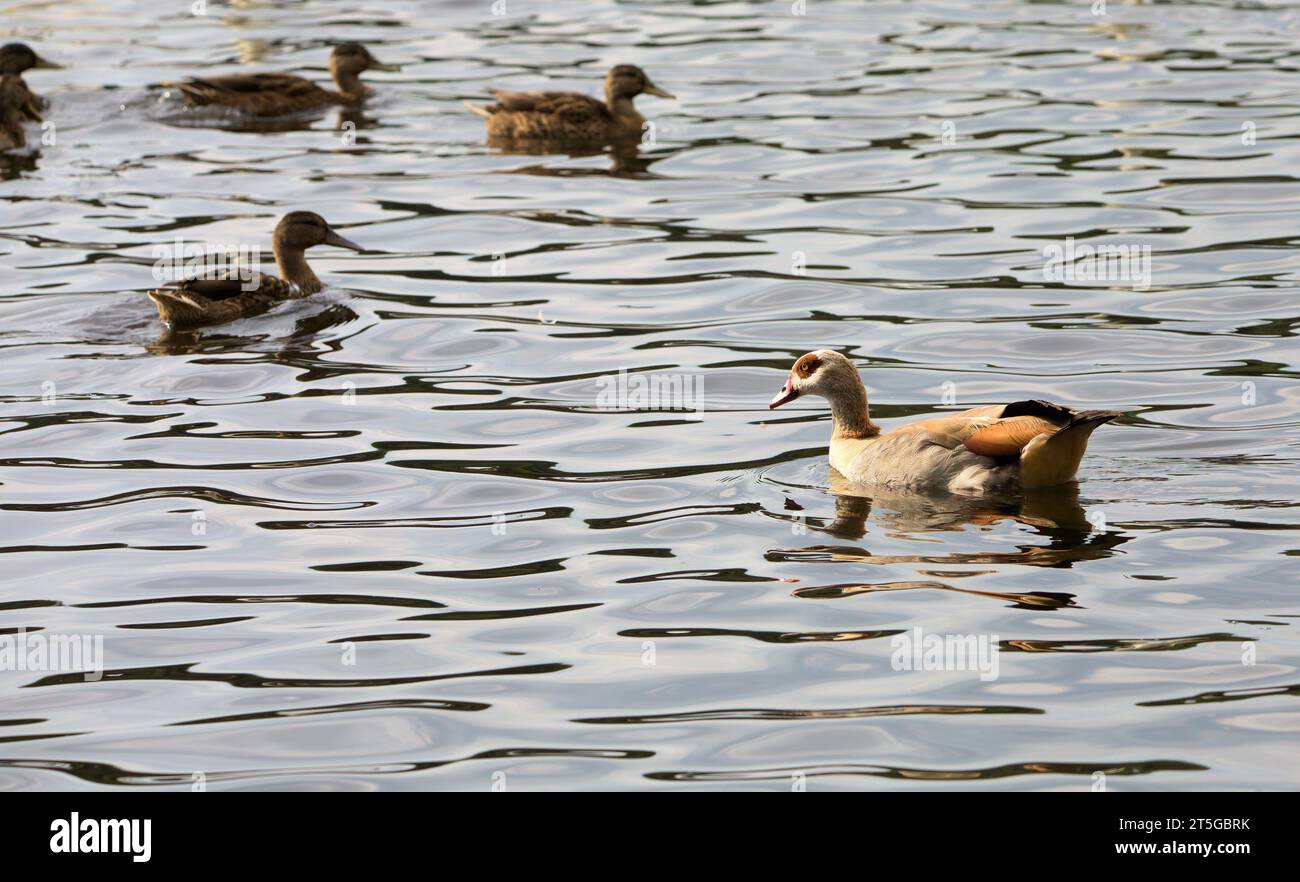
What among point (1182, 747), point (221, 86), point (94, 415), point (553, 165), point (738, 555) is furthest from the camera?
point (221, 86)

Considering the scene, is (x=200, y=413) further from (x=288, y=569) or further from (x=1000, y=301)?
(x=1000, y=301)

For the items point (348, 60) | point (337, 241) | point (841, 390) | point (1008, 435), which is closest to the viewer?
point (1008, 435)

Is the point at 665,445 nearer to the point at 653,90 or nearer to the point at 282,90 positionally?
the point at 653,90

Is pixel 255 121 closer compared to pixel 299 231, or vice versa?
pixel 299 231

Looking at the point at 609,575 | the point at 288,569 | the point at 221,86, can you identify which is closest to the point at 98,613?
the point at 288,569

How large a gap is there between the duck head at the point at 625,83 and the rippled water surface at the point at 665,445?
2.48ft

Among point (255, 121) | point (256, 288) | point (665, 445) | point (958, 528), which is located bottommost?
point (958, 528)

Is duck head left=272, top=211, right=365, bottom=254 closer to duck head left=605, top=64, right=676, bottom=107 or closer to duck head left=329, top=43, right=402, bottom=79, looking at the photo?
duck head left=605, top=64, right=676, bottom=107

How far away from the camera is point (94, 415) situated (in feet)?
43.8

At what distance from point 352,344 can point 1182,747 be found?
8.63m

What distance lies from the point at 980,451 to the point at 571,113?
11901 millimetres

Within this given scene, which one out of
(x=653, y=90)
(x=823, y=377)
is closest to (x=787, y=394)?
(x=823, y=377)

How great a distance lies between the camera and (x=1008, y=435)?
11.1 m

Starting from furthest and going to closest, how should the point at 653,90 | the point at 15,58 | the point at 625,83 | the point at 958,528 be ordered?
the point at 15,58, the point at 653,90, the point at 625,83, the point at 958,528
